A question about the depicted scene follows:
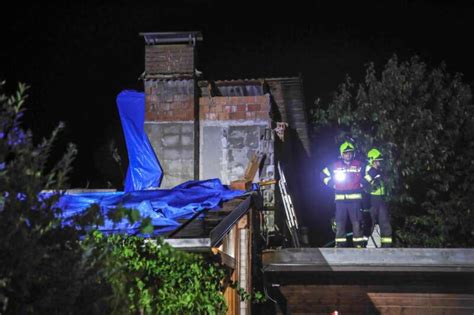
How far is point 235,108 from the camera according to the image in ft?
40.0

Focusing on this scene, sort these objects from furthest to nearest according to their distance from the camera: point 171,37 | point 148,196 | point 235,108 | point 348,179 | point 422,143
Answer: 1. point 422,143
2. point 171,37
3. point 235,108
4. point 348,179
5. point 148,196

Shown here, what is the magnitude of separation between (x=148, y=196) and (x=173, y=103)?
4.62m

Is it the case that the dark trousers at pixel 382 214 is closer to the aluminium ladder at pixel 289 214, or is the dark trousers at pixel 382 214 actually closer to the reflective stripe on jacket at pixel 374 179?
the reflective stripe on jacket at pixel 374 179

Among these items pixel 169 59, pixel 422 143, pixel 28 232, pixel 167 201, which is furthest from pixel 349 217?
pixel 28 232

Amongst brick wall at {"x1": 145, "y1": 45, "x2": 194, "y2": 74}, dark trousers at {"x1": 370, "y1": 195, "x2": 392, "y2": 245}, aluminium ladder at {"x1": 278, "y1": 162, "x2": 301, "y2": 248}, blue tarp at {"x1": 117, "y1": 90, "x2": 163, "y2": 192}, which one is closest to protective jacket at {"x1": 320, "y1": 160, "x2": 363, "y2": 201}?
dark trousers at {"x1": 370, "y1": 195, "x2": 392, "y2": 245}

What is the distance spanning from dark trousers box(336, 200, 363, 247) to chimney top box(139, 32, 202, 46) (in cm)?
506

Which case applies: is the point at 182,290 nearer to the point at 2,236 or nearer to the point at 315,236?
the point at 2,236

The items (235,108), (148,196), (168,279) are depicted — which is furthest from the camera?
(235,108)

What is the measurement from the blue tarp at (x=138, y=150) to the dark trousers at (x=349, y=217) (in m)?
3.97

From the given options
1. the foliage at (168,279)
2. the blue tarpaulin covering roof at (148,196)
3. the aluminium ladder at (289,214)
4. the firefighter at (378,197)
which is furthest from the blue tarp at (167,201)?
the aluminium ladder at (289,214)

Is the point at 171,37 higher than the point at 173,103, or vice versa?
the point at 171,37

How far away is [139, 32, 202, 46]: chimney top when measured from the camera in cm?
1266

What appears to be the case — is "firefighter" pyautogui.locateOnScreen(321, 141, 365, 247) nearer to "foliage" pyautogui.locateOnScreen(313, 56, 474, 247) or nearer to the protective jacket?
the protective jacket

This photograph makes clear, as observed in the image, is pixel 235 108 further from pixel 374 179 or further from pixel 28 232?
pixel 28 232
